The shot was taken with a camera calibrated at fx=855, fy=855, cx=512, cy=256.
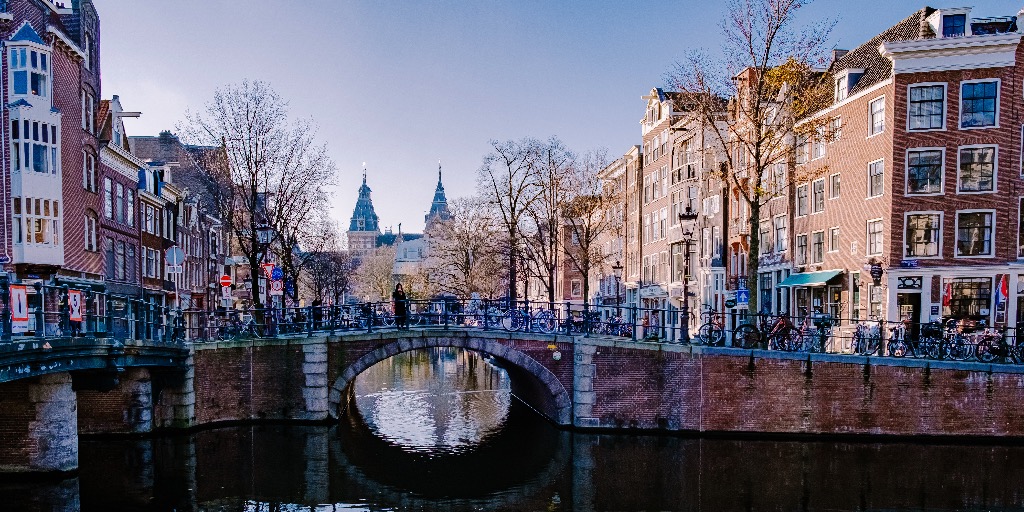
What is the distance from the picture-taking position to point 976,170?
3250cm

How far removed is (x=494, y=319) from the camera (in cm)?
2902

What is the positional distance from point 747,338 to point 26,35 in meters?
28.4

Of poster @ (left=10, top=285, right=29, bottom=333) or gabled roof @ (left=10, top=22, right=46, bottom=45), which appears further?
gabled roof @ (left=10, top=22, right=46, bottom=45)

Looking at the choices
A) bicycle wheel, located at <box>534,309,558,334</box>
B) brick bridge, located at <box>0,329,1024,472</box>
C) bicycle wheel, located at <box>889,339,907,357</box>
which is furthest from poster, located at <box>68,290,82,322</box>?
bicycle wheel, located at <box>889,339,907,357</box>

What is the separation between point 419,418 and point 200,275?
118 feet

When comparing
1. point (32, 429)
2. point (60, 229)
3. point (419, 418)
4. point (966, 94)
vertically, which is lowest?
point (419, 418)

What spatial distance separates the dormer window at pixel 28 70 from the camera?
32.0 m

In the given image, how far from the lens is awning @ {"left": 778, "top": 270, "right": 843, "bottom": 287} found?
36.4 meters

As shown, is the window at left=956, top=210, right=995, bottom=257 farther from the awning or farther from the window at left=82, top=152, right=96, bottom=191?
the window at left=82, top=152, right=96, bottom=191

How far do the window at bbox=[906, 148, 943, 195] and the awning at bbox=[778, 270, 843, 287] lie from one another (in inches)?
191

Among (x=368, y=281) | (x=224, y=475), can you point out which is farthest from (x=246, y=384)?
(x=368, y=281)

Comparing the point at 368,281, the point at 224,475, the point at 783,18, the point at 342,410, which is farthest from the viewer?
the point at 368,281

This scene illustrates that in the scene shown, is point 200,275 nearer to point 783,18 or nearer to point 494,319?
point 494,319

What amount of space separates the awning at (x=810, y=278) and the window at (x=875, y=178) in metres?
Result: 3.67
